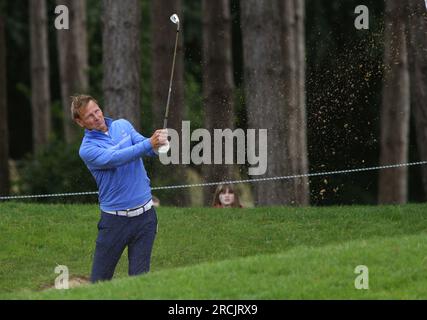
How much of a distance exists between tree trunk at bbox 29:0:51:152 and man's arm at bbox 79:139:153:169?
1000 inches

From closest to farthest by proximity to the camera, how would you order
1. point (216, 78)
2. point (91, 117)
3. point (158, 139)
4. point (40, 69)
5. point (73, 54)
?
point (158, 139)
point (91, 117)
point (216, 78)
point (73, 54)
point (40, 69)

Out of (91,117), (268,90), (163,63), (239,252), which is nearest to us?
(91,117)

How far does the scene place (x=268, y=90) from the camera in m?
22.7

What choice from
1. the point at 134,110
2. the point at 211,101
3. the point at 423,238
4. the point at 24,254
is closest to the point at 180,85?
the point at 211,101

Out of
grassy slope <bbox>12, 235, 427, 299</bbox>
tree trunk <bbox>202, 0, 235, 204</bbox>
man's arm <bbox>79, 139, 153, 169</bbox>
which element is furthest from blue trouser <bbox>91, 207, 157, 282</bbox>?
tree trunk <bbox>202, 0, 235, 204</bbox>

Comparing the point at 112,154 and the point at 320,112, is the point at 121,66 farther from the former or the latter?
the point at 112,154

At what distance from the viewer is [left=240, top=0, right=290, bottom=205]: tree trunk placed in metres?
22.6

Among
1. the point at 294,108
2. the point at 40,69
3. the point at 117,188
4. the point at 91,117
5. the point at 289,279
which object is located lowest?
the point at 289,279

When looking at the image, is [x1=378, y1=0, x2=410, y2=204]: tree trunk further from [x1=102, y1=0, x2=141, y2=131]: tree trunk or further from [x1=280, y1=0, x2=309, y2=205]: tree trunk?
[x1=102, y1=0, x2=141, y2=131]: tree trunk

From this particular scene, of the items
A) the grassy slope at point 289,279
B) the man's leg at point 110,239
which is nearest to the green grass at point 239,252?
the grassy slope at point 289,279

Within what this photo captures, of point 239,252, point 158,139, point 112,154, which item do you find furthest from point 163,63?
point 158,139

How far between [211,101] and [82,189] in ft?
9.80

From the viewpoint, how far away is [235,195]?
2041 cm

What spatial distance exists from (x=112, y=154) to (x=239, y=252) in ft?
18.1
